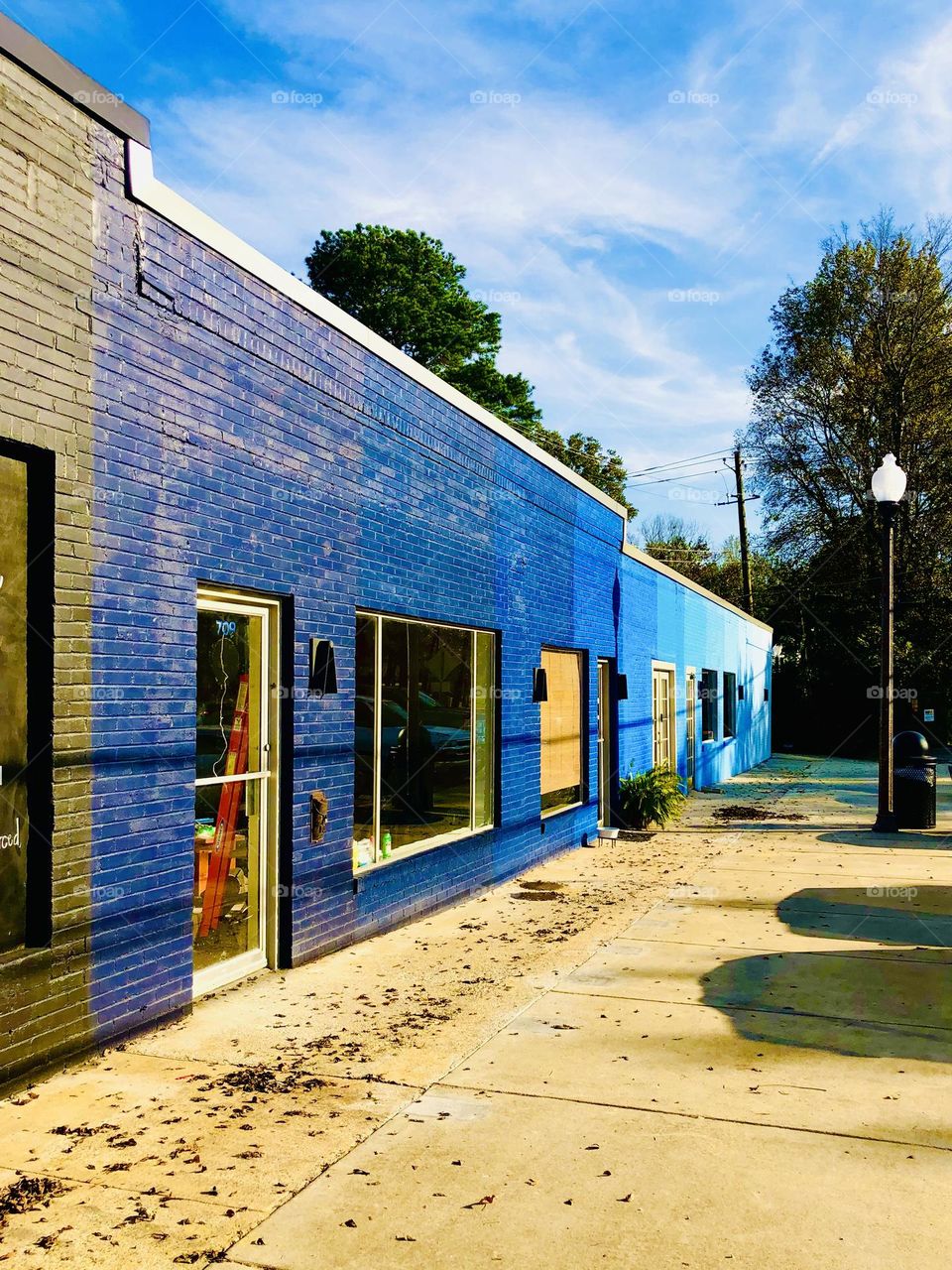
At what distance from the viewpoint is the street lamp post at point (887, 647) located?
47.4 feet

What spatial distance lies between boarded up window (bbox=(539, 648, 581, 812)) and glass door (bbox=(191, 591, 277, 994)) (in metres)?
5.60

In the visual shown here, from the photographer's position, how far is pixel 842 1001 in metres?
6.36

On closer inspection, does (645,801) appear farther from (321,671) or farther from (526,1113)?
(526,1113)

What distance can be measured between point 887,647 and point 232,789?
450 inches

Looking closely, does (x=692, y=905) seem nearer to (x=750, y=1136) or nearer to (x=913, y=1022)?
(x=913, y=1022)

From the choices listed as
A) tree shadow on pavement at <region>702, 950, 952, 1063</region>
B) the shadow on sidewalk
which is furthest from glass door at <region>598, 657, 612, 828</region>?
tree shadow on pavement at <region>702, 950, 952, 1063</region>

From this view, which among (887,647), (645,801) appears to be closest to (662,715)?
(645,801)

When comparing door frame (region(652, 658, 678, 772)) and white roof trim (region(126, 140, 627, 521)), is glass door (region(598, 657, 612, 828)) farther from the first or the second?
white roof trim (region(126, 140, 627, 521))

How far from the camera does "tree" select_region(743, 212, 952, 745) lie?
99.3 ft

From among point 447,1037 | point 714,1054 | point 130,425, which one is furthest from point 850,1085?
point 130,425

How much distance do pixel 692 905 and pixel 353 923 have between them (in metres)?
3.22

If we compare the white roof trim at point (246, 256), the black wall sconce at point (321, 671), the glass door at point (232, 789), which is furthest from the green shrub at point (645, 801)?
the glass door at point (232, 789)

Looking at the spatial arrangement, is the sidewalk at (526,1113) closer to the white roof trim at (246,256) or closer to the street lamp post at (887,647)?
the white roof trim at (246,256)

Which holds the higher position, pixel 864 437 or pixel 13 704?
pixel 864 437
